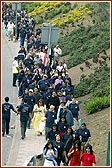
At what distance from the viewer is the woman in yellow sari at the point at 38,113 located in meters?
21.2

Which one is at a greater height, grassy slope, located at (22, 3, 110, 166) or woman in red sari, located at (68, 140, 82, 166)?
grassy slope, located at (22, 3, 110, 166)

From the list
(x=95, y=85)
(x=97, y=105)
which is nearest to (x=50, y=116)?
(x=97, y=105)

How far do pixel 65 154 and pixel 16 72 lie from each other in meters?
10.8

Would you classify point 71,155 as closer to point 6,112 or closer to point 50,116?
point 50,116

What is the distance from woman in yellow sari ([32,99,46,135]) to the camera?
21172 mm

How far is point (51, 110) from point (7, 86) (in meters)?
8.99

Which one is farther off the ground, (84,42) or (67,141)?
(84,42)

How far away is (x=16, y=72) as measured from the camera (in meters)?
27.8

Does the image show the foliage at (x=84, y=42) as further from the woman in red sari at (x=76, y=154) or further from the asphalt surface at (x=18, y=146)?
the woman in red sari at (x=76, y=154)

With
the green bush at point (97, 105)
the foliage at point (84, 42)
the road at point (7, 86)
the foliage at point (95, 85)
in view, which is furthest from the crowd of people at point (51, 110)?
the foliage at point (84, 42)

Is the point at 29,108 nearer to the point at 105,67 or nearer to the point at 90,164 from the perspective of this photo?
the point at 90,164

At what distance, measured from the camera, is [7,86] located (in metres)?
29.1

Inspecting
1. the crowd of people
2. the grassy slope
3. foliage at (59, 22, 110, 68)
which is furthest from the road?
foliage at (59, 22, 110, 68)

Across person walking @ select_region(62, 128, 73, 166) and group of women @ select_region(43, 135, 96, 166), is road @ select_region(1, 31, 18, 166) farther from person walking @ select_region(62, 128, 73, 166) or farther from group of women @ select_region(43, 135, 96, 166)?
group of women @ select_region(43, 135, 96, 166)
